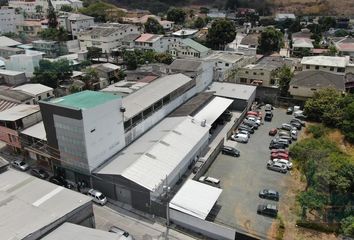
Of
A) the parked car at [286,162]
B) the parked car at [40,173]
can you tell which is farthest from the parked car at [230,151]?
the parked car at [40,173]

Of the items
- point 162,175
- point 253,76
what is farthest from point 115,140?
point 253,76

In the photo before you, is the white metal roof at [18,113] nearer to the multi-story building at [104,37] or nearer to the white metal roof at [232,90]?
the white metal roof at [232,90]

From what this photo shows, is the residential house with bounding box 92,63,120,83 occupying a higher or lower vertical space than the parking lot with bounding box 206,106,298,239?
higher

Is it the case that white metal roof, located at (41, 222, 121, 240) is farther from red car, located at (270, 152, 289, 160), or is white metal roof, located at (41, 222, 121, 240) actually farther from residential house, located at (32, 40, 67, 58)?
residential house, located at (32, 40, 67, 58)

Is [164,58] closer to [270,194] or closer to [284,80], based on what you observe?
[284,80]

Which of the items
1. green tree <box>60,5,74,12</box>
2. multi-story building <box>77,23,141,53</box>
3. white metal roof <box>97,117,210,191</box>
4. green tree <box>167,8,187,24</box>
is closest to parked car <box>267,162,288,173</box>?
white metal roof <box>97,117,210,191</box>

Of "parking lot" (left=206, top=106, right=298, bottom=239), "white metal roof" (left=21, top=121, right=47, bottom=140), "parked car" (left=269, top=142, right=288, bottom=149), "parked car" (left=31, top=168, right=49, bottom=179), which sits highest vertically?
"white metal roof" (left=21, top=121, right=47, bottom=140)
